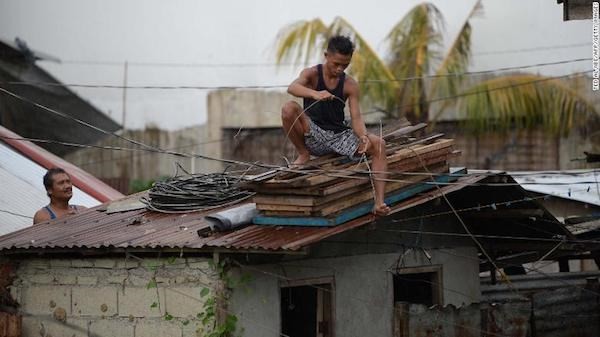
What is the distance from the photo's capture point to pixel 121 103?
28.4m

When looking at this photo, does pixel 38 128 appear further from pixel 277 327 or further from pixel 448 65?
pixel 277 327

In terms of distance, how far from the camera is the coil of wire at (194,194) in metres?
11.8

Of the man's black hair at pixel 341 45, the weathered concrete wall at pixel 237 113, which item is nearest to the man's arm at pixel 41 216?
the man's black hair at pixel 341 45

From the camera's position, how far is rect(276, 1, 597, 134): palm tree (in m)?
23.2

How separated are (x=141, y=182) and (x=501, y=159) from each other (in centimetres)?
893

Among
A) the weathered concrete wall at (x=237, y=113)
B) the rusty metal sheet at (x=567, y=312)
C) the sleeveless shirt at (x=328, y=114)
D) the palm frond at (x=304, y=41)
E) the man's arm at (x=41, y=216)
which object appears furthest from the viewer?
the weathered concrete wall at (x=237, y=113)

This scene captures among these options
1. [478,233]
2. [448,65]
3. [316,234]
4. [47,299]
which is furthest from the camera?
[448,65]

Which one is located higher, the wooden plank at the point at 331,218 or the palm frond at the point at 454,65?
the palm frond at the point at 454,65

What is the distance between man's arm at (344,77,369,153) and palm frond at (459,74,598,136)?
1314 centimetres

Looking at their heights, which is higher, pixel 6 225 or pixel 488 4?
pixel 488 4

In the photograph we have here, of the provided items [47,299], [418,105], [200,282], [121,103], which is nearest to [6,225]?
[47,299]

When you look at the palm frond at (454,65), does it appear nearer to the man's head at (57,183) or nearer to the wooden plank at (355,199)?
the man's head at (57,183)

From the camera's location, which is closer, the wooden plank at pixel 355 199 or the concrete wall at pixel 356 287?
the wooden plank at pixel 355 199

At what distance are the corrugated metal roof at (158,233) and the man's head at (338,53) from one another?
4.95ft
